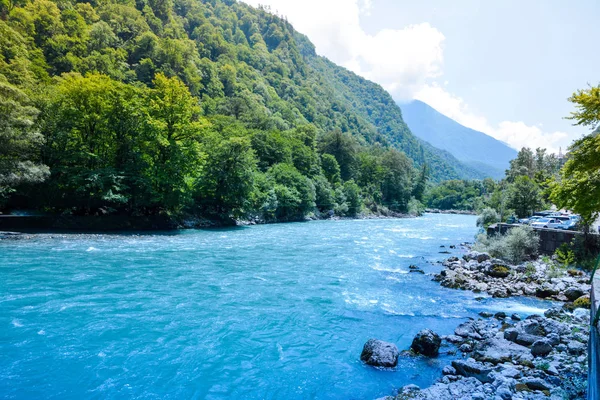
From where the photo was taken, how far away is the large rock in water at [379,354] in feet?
28.0

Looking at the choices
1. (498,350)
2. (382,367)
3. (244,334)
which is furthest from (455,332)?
(244,334)

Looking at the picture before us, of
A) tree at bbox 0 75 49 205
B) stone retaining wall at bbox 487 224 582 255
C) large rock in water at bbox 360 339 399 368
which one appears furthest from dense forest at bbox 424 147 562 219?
tree at bbox 0 75 49 205

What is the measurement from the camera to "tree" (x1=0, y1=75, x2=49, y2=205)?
2278cm

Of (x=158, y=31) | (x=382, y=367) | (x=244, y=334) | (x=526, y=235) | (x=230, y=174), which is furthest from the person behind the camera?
(x=158, y=31)

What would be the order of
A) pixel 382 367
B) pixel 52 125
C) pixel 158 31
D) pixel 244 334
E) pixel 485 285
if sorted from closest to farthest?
pixel 382 367, pixel 244 334, pixel 485 285, pixel 52 125, pixel 158 31

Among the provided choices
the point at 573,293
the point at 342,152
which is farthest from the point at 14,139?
the point at 342,152

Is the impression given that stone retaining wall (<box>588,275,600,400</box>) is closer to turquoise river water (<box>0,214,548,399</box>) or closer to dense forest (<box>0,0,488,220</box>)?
turquoise river water (<box>0,214,548,399</box>)

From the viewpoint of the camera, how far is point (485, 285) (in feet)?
55.1

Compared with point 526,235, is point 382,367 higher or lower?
lower

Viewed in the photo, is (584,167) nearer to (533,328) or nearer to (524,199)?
(533,328)

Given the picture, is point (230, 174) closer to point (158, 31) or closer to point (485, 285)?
point (485, 285)

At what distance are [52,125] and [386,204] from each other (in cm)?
7771

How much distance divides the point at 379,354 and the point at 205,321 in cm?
584

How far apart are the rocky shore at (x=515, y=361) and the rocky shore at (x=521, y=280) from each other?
3.59 m
